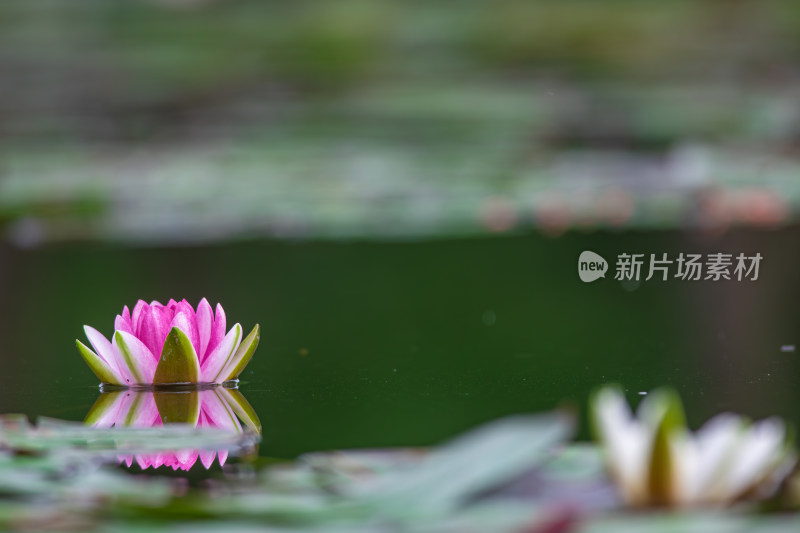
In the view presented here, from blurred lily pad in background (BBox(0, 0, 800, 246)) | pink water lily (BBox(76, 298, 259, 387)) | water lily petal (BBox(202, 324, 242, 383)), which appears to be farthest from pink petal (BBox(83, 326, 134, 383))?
blurred lily pad in background (BBox(0, 0, 800, 246))

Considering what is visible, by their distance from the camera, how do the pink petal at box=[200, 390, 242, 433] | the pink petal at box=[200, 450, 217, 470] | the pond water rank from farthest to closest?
1. the pond water
2. the pink petal at box=[200, 390, 242, 433]
3. the pink petal at box=[200, 450, 217, 470]

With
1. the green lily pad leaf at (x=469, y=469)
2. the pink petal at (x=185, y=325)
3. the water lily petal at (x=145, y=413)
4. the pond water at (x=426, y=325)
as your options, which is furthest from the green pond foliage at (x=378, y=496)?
the pink petal at (x=185, y=325)

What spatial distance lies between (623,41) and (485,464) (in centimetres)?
682

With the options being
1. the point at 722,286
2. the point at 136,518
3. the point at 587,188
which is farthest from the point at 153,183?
the point at 136,518

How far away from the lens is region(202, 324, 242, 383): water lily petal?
65.4 inches

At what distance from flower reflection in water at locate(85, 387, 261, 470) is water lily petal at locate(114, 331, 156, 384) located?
0.08 ft

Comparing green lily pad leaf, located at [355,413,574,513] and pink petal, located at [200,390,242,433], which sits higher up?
pink petal, located at [200,390,242,433]

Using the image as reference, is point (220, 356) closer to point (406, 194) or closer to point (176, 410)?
point (176, 410)

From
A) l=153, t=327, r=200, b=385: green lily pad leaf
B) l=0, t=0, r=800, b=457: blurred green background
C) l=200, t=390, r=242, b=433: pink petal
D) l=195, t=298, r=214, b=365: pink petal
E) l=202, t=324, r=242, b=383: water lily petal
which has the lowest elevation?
l=200, t=390, r=242, b=433: pink petal

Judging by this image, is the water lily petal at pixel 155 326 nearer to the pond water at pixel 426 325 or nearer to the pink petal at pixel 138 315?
the pink petal at pixel 138 315

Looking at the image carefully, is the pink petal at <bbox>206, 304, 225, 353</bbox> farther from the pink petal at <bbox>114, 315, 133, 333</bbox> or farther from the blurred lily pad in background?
the blurred lily pad in background

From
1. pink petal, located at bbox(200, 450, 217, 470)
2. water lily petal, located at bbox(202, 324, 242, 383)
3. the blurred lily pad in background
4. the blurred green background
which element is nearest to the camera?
pink petal, located at bbox(200, 450, 217, 470)

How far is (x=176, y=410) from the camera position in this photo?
154 centimetres

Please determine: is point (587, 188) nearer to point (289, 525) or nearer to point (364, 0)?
point (364, 0)
